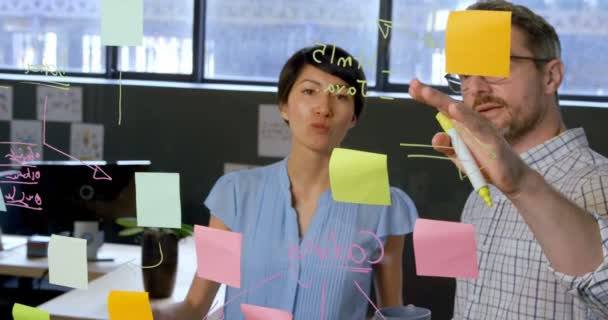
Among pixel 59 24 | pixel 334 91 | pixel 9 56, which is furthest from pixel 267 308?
pixel 59 24

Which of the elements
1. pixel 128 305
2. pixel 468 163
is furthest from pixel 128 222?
pixel 468 163

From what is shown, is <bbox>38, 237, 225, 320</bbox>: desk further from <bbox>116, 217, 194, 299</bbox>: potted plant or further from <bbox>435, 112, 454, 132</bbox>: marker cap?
<bbox>435, 112, 454, 132</bbox>: marker cap

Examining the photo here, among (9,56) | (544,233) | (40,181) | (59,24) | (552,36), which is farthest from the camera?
(40,181)

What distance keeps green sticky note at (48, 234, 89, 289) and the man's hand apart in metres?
0.62

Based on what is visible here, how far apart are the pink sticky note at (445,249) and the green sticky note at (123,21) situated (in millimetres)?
484

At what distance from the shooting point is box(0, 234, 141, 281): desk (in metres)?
2.83

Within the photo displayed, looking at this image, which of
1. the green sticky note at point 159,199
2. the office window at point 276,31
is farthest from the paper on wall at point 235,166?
the green sticky note at point 159,199

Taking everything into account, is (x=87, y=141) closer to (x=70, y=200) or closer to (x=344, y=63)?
(x=70, y=200)

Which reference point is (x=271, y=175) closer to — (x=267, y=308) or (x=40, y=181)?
(x=267, y=308)

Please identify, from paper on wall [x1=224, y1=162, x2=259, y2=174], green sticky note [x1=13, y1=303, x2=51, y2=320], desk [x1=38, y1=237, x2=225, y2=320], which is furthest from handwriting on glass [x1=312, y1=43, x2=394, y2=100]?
paper on wall [x1=224, y1=162, x2=259, y2=174]

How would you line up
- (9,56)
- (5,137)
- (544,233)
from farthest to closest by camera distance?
(5,137) → (9,56) → (544,233)

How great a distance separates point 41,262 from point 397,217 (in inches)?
82.2

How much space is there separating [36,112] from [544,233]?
3272 mm

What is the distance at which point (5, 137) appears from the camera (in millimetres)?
3699
